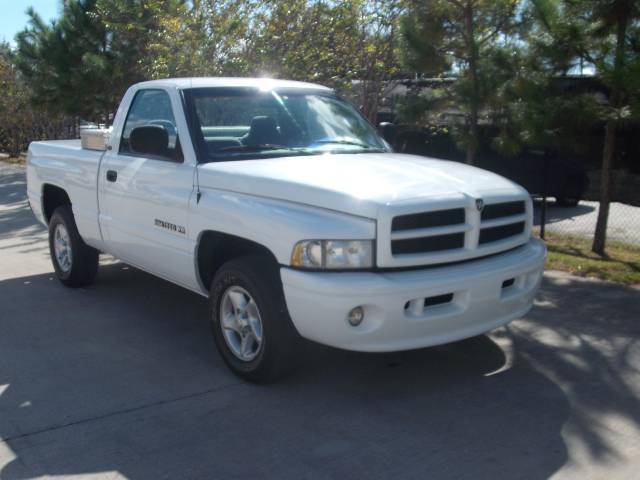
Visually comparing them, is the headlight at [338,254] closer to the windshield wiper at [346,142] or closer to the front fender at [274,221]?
the front fender at [274,221]

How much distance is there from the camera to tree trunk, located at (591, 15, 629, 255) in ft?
25.4

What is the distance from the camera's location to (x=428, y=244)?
4.61 meters

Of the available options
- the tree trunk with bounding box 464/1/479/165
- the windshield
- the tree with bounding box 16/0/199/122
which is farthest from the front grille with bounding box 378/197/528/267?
the tree with bounding box 16/0/199/122

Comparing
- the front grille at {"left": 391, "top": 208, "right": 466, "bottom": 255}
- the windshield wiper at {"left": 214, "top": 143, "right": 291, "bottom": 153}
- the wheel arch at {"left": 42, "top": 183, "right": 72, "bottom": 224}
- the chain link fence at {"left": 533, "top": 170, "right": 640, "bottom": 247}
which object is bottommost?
the chain link fence at {"left": 533, "top": 170, "right": 640, "bottom": 247}

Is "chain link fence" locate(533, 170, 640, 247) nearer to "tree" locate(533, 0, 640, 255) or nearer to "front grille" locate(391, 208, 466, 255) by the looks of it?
"tree" locate(533, 0, 640, 255)

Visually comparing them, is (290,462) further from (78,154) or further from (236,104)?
(78,154)

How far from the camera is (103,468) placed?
154 inches

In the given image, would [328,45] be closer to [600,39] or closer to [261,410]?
[600,39]

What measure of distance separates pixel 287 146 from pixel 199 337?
63.8 inches

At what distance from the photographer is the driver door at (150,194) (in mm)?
5547

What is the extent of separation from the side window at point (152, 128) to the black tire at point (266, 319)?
1153 millimetres

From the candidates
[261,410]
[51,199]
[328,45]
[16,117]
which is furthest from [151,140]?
[16,117]

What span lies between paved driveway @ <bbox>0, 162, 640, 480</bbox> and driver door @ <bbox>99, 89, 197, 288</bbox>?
2.06ft

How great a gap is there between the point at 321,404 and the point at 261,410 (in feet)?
1.19
